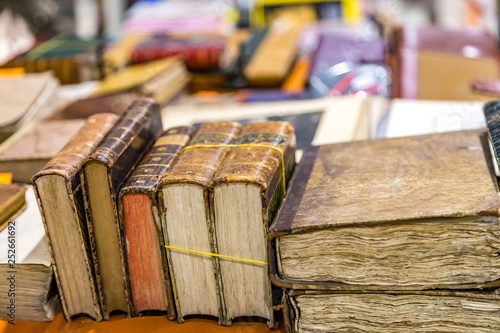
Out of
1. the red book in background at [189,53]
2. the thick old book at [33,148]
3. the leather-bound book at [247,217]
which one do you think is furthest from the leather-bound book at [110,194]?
the red book in background at [189,53]

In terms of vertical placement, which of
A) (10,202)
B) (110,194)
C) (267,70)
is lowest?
(267,70)

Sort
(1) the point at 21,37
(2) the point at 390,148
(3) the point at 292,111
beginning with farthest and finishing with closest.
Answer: (1) the point at 21,37 → (3) the point at 292,111 → (2) the point at 390,148

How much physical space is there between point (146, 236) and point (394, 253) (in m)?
0.49

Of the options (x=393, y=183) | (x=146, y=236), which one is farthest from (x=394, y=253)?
(x=146, y=236)

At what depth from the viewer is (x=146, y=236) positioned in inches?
46.2

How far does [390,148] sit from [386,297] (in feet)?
1.30

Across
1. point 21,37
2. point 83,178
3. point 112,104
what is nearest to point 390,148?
point 83,178

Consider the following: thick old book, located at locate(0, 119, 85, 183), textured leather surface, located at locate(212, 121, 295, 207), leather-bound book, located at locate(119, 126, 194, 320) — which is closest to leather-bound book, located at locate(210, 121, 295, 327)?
textured leather surface, located at locate(212, 121, 295, 207)

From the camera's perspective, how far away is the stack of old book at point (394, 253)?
0.99 meters

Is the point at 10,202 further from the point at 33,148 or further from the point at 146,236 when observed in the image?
the point at 146,236

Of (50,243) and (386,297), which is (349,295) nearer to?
(386,297)

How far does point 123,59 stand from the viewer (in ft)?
10.3

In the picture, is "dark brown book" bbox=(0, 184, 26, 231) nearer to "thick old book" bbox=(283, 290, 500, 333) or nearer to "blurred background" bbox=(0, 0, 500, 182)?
"blurred background" bbox=(0, 0, 500, 182)

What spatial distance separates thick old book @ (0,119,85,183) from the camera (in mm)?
1637
